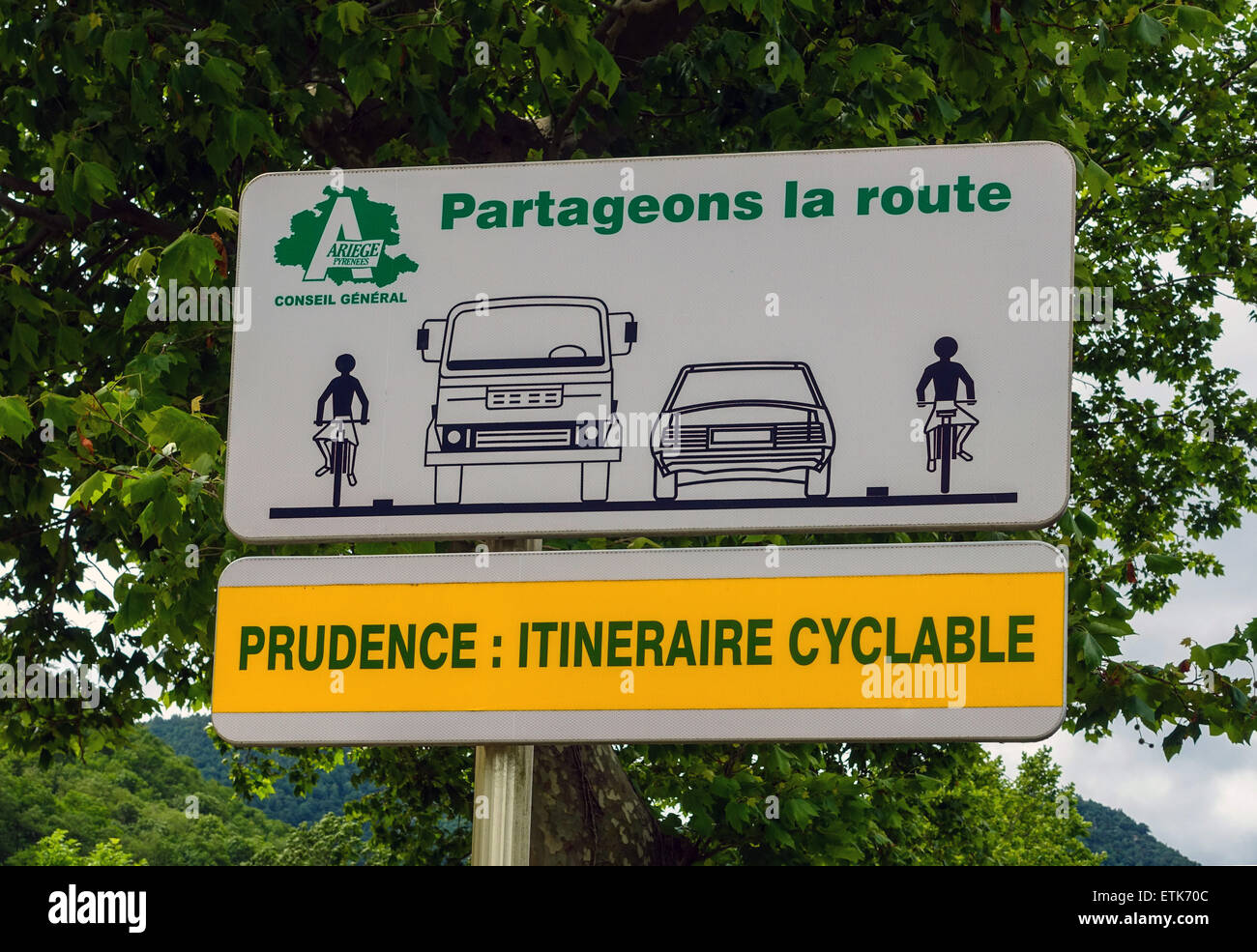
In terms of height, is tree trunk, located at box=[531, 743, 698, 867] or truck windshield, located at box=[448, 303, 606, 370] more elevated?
truck windshield, located at box=[448, 303, 606, 370]

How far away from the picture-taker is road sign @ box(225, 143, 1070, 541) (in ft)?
14.9

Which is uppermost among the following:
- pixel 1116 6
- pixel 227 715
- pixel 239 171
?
pixel 1116 6

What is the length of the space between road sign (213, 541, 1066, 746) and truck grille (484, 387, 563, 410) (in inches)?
21.6

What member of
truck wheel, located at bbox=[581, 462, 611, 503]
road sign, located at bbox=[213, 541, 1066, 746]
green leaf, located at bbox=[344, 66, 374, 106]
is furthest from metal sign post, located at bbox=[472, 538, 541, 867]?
green leaf, located at bbox=[344, 66, 374, 106]

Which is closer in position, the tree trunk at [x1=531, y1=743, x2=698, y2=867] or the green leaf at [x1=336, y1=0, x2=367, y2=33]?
the green leaf at [x1=336, y1=0, x2=367, y2=33]

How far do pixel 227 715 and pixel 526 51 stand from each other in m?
4.15

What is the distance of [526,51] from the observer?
7.46m

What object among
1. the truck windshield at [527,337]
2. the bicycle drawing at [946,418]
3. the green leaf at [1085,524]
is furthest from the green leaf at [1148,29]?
the truck windshield at [527,337]

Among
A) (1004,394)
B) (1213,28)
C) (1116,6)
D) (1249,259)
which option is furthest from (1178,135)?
(1004,394)

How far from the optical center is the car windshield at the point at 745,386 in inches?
183

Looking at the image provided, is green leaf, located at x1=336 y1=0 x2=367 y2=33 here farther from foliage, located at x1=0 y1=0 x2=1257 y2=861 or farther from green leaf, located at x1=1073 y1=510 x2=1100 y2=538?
green leaf, located at x1=1073 y1=510 x2=1100 y2=538

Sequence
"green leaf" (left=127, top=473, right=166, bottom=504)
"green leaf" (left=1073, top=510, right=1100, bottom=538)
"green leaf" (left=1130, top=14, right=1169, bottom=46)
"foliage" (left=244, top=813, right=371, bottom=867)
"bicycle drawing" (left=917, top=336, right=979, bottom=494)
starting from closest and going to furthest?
"bicycle drawing" (left=917, top=336, right=979, bottom=494) < "green leaf" (left=127, top=473, right=166, bottom=504) < "green leaf" (left=1130, top=14, right=1169, bottom=46) < "green leaf" (left=1073, top=510, right=1100, bottom=538) < "foliage" (left=244, top=813, right=371, bottom=867)

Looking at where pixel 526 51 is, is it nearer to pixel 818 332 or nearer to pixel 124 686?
pixel 818 332

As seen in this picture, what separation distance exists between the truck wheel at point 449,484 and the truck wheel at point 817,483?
1094 millimetres
